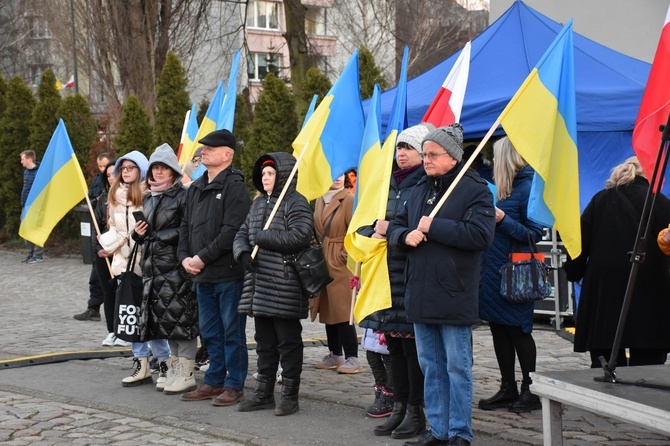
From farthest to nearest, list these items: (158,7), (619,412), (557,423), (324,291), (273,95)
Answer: (158,7), (273,95), (324,291), (557,423), (619,412)

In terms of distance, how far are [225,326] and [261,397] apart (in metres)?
0.59

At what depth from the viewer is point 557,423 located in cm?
525

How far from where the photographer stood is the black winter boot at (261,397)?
6.97 m

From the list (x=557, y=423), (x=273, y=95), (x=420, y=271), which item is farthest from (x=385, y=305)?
(x=273, y=95)

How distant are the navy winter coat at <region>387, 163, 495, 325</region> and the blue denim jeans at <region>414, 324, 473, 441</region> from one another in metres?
0.14

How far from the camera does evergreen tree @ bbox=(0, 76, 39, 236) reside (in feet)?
71.3

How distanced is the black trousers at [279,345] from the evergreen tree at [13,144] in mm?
16015

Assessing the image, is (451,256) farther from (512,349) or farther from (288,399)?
(288,399)

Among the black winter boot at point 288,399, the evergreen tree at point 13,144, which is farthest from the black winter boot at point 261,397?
the evergreen tree at point 13,144

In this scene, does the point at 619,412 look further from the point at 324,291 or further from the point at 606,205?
the point at 324,291

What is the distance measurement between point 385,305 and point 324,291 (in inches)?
94.7

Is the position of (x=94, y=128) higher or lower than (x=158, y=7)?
lower

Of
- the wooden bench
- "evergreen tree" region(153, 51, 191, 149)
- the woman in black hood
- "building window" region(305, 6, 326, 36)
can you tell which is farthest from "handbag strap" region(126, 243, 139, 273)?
"building window" region(305, 6, 326, 36)

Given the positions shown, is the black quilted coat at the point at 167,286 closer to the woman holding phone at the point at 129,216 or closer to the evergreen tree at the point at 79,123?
the woman holding phone at the point at 129,216
